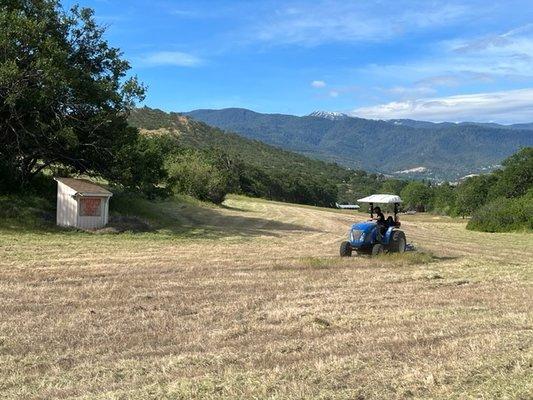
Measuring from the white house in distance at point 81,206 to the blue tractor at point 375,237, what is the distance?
12.1m

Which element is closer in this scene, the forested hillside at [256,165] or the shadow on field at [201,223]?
the shadow on field at [201,223]

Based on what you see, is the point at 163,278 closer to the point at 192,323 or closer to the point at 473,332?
the point at 192,323

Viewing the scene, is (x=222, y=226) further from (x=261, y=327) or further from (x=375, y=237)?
(x=261, y=327)

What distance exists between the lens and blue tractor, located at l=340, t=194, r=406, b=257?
693 inches

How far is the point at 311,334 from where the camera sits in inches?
315

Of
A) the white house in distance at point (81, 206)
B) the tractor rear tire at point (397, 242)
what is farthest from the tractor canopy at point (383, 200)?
the white house in distance at point (81, 206)

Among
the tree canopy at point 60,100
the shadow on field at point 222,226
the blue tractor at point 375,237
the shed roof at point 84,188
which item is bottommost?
the shadow on field at point 222,226

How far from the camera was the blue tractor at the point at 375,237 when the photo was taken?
1759cm

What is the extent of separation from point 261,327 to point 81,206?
1810cm

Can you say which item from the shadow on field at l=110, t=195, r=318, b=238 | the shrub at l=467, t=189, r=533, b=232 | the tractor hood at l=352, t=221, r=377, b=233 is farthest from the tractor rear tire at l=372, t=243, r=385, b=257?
the shrub at l=467, t=189, r=533, b=232

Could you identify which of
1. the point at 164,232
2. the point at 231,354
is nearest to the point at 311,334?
the point at 231,354

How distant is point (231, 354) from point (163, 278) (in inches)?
243

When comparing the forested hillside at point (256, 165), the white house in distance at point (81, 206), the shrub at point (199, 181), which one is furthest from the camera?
the forested hillside at point (256, 165)

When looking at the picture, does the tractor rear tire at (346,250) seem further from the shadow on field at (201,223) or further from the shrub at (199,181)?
the shrub at (199,181)
